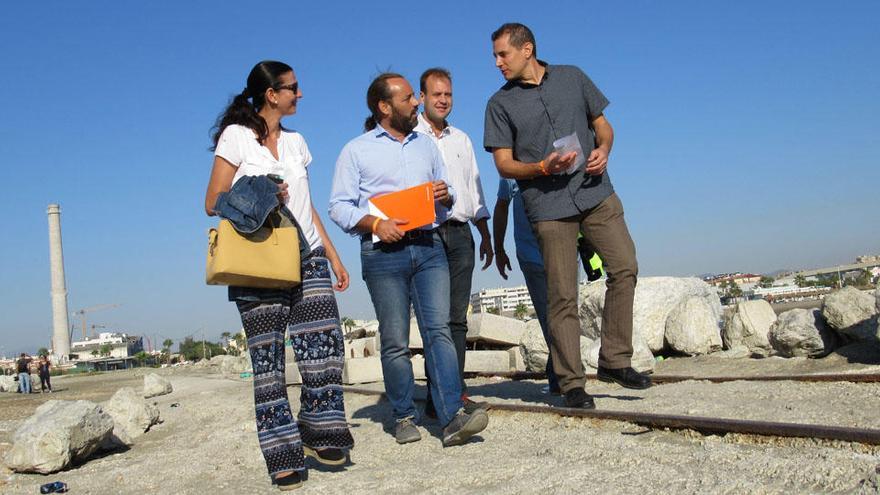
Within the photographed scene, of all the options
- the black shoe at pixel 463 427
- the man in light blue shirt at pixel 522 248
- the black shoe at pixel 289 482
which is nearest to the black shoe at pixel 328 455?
the black shoe at pixel 289 482

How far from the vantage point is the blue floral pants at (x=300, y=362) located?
3.88 metres

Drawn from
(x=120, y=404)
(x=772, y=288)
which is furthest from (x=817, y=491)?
(x=772, y=288)

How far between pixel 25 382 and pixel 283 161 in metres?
28.8

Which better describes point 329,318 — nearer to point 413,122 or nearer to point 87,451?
point 413,122

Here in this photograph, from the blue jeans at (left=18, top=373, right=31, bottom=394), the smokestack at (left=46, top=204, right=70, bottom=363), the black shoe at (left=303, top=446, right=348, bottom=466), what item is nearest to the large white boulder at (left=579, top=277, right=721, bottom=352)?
the black shoe at (left=303, top=446, right=348, bottom=466)

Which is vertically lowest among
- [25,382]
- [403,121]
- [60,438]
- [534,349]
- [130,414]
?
[25,382]

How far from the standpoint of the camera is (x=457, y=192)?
5641mm

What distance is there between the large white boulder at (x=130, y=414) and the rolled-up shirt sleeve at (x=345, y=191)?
4662 mm

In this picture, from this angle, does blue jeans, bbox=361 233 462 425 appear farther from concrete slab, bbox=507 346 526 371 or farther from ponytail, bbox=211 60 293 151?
concrete slab, bbox=507 346 526 371

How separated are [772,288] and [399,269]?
17104cm

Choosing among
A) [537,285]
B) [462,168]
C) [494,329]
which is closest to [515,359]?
[494,329]

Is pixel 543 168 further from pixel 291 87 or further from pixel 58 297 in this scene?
pixel 58 297

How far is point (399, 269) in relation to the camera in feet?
15.9

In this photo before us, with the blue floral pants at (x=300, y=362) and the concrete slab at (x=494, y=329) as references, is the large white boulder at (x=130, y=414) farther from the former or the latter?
the blue floral pants at (x=300, y=362)
